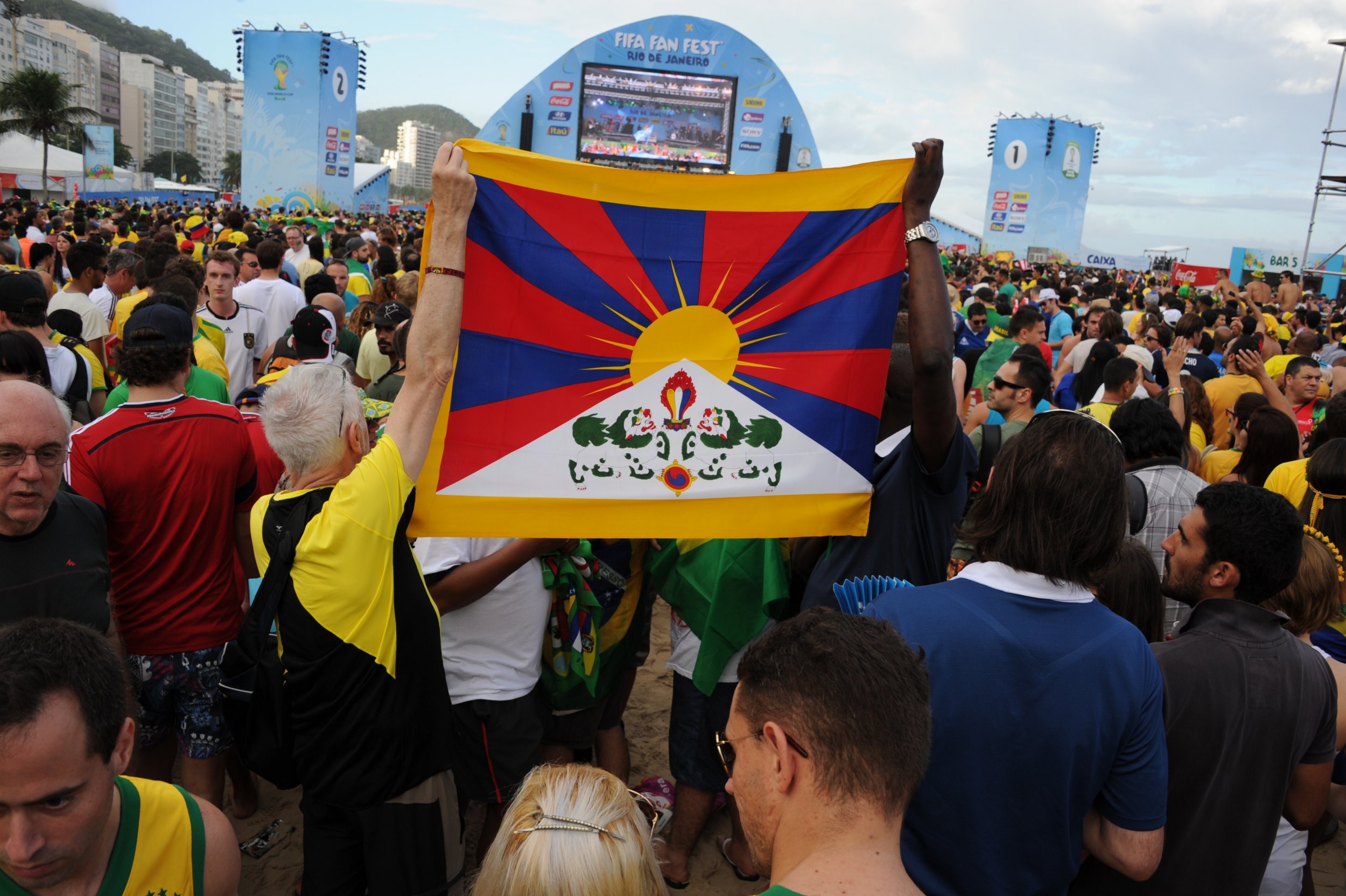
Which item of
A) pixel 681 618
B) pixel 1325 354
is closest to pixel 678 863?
pixel 681 618

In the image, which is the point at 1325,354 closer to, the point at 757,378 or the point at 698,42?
the point at 757,378

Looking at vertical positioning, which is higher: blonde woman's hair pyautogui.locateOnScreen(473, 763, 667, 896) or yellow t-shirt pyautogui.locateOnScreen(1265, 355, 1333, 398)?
yellow t-shirt pyautogui.locateOnScreen(1265, 355, 1333, 398)

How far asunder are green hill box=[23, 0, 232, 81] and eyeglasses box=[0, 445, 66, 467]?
528 ft

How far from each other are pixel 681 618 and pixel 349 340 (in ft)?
12.5

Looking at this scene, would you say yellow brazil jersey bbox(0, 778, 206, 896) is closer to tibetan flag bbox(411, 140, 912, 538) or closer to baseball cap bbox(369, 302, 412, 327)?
tibetan flag bbox(411, 140, 912, 538)

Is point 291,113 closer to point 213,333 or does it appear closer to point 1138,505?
point 213,333

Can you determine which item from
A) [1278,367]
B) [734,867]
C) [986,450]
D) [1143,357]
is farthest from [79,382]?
[1278,367]

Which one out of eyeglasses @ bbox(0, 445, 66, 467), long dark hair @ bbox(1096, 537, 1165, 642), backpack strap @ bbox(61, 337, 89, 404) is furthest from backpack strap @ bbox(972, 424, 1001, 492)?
backpack strap @ bbox(61, 337, 89, 404)

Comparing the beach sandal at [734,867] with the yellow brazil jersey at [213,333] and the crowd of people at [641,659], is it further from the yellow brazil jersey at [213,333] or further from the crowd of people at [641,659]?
the yellow brazil jersey at [213,333]

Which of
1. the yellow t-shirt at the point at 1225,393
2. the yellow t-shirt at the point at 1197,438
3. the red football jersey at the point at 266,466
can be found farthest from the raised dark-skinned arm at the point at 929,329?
the yellow t-shirt at the point at 1225,393

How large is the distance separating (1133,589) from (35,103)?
43567mm

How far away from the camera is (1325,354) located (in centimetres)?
877

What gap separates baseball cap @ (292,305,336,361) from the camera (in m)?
4.29

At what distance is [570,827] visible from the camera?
4.70 ft
